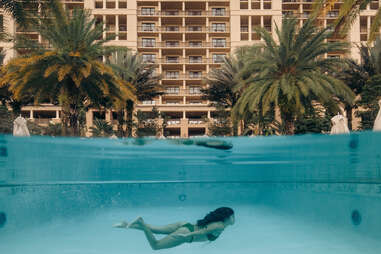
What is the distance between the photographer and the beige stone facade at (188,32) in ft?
141

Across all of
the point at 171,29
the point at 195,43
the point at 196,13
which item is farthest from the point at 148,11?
the point at 195,43

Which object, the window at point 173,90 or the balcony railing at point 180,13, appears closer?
the balcony railing at point 180,13

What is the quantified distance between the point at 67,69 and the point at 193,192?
7270 millimetres

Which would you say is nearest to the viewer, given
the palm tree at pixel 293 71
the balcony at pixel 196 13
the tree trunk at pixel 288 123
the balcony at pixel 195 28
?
the palm tree at pixel 293 71

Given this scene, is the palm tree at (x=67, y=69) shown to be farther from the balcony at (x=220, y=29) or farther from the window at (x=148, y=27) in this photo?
the balcony at (x=220, y=29)

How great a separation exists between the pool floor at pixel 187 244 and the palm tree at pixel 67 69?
234 inches

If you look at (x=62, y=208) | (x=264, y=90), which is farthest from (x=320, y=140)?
(x=62, y=208)

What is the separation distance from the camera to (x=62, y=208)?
10836 mm

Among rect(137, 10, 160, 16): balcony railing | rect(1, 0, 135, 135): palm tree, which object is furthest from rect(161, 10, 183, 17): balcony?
rect(1, 0, 135, 135): palm tree

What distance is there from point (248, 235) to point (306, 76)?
8.51 meters

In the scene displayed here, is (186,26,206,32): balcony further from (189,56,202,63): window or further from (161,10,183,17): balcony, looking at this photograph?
(189,56,202,63): window

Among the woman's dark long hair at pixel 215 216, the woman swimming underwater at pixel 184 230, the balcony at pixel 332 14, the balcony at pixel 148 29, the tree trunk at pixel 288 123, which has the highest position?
the balcony at pixel 332 14

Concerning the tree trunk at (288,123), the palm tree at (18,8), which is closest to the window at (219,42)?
the tree trunk at (288,123)

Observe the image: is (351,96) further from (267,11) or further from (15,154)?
(267,11)
